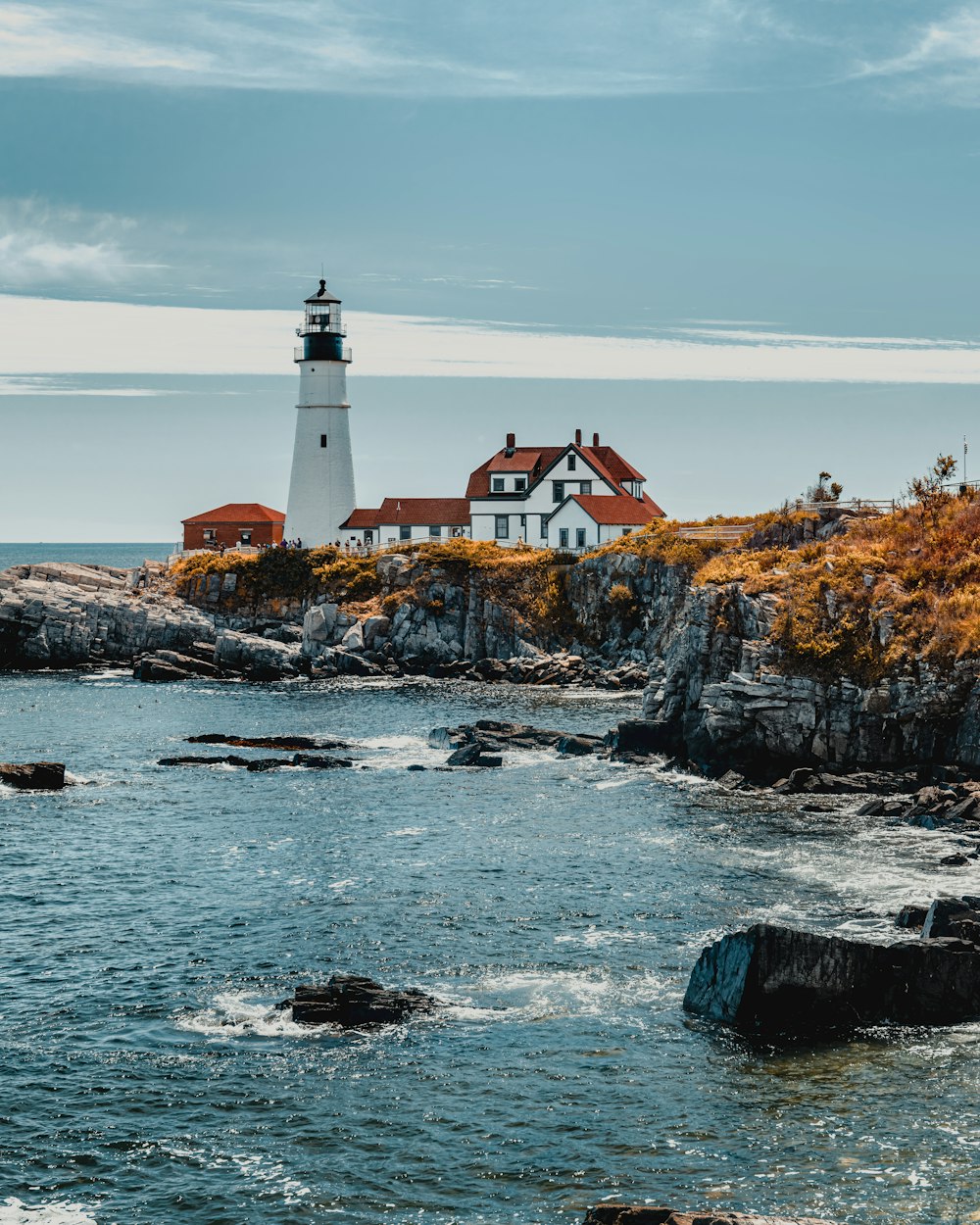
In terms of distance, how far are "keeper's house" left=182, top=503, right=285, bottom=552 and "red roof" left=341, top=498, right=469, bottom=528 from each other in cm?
1467

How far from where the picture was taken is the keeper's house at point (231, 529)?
144375 mm

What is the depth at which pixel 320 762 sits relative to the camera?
65.4 meters

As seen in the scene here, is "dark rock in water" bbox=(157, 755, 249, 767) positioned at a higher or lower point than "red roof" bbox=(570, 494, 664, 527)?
lower

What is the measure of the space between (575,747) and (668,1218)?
48.8 meters

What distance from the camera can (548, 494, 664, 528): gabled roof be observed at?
122m

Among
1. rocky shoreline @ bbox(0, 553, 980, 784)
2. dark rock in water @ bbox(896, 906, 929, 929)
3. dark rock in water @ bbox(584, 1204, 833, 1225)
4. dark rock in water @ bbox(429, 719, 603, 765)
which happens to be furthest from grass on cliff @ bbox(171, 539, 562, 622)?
dark rock in water @ bbox(584, 1204, 833, 1225)

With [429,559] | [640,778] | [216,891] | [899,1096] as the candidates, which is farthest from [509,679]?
[899,1096]

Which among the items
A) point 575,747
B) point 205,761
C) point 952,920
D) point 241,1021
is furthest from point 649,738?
point 241,1021

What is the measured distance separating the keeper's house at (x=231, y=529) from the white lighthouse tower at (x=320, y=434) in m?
13.8

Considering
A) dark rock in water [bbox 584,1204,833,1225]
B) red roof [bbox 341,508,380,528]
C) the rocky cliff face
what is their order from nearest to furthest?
1. dark rock in water [bbox 584,1204,833,1225]
2. the rocky cliff face
3. red roof [bbox 341,508,380,528]

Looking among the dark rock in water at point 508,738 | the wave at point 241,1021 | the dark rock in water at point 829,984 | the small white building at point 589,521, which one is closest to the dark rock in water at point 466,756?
the dark rock in water at point 508,738

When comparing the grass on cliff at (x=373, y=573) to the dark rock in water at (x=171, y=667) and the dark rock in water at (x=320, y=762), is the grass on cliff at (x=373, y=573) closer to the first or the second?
the dark rock in water at (x=171, y=667)

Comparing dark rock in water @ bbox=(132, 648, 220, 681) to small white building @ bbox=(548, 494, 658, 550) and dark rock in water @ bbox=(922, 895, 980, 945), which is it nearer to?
small white building @ bbox=(548, 494, 658, 550)

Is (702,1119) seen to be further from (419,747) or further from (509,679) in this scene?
(509,679)
